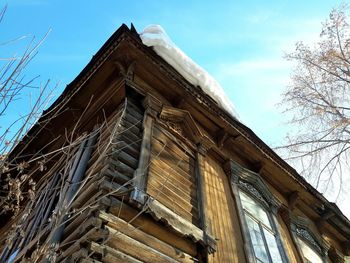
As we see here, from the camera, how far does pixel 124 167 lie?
434 cm

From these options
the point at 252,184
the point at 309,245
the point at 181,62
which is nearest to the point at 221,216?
the point at 252,184

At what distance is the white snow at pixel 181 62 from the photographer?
21.9 ft

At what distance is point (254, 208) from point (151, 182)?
3169mm

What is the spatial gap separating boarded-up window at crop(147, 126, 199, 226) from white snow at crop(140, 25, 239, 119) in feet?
5.94

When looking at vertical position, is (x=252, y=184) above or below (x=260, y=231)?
above

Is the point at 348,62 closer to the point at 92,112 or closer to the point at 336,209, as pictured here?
the point at 336,209

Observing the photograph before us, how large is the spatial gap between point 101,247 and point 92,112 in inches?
139

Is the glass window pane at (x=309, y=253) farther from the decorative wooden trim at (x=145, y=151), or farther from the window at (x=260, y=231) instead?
the decorative wooden trim at (x=145, y=151)

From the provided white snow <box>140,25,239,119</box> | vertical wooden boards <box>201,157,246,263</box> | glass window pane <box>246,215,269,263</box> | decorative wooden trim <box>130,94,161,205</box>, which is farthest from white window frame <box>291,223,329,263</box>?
decorative wooden trim <box>130,94,161,205</box>

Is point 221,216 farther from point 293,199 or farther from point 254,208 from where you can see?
point 293,199

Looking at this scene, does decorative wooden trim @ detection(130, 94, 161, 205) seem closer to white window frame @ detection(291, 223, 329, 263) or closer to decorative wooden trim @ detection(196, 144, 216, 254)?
decorative wooden trim @ detection(196, 144, 216, 254)

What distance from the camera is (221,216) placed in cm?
547

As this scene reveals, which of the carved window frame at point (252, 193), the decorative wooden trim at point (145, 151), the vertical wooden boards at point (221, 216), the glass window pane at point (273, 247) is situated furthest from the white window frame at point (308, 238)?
the decorative wooden trim at point (145, 151)

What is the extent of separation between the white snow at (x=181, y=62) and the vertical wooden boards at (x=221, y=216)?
1729 mm
